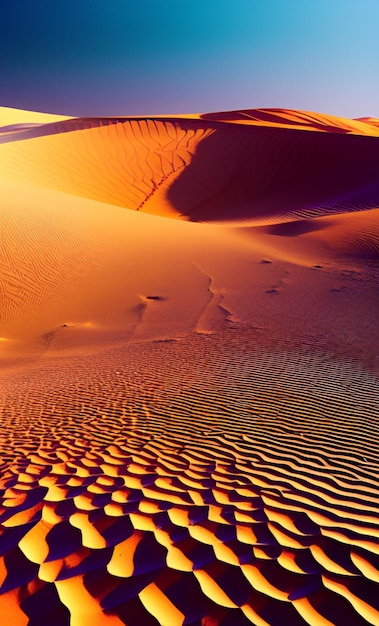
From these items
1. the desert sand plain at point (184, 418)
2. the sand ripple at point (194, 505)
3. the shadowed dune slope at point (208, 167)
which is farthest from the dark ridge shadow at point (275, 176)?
the sand ripple at point (194, 505)

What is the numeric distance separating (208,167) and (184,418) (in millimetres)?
32008

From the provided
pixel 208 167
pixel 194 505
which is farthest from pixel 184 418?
pixel 208 167

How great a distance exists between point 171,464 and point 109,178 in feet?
109

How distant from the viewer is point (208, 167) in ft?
117

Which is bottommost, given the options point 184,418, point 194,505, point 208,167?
point 208,167

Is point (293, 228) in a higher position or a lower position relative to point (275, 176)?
lower

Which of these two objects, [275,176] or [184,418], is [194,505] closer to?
[184,418]

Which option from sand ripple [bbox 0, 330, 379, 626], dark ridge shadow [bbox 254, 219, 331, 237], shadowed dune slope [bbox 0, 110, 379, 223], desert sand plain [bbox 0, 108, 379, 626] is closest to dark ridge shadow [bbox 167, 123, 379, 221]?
shadowed dune slope [bbox 0, 110, 379, 223]

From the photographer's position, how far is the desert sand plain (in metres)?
2.51

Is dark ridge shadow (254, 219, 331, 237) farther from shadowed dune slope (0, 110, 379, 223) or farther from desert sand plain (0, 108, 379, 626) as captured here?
shadowed dune slope (0, 110, 379, 223)

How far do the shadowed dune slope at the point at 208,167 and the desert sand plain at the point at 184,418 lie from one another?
28.8ft

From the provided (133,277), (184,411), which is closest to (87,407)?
(184,411)

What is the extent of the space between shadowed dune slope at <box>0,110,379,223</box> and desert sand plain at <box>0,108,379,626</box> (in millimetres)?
8766

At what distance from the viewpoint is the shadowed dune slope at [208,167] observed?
2888 cm
